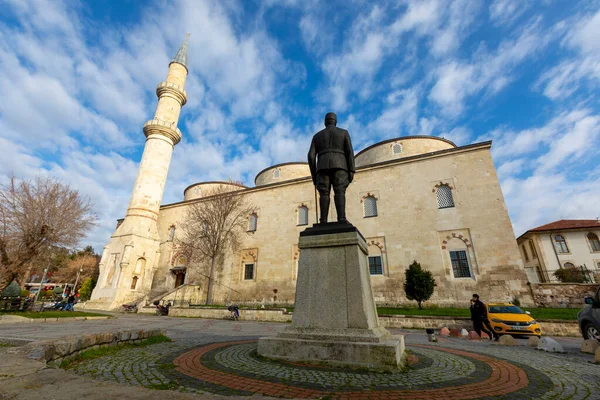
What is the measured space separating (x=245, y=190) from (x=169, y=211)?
10.0 meters

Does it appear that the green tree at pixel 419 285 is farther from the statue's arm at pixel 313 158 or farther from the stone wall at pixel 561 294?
the statue's arm at pixel 313 158

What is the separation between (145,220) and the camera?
80.6 ft

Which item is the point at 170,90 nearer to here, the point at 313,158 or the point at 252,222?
the point at 252,222

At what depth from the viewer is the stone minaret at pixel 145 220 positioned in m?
22.5

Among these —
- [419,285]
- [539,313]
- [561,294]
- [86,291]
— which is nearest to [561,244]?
[561,294]

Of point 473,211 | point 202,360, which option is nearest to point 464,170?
point 473,211

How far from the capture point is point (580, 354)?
5938 mm

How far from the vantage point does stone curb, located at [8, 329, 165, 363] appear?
3.24m

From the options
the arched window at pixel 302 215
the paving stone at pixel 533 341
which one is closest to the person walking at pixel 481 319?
the paving stone at pixel 533 341

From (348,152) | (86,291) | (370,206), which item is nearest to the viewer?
(348,152)

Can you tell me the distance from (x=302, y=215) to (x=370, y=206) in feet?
19.0

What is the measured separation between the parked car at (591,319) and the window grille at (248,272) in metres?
20.0

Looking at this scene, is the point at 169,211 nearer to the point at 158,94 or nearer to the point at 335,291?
the point at 158,94

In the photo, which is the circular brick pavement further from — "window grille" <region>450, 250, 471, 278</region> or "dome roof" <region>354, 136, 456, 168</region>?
"dome roof" <region>354, 136, 456, 168</region>
